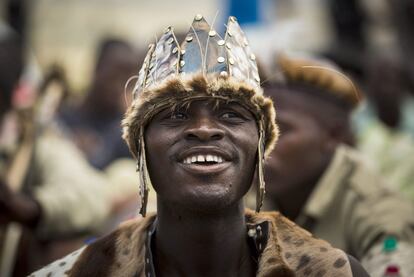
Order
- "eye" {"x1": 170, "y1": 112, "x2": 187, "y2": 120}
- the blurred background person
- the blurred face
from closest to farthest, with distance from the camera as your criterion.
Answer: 1. "eye" {"x1": 170, "y1": 112, "x2": 187, "y2": 120}
2. the blurred background person
3. the blurred face

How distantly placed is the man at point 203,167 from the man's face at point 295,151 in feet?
6.59

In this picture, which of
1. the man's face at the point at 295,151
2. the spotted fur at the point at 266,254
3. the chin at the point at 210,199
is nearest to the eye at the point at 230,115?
the chin at the point at 210,199

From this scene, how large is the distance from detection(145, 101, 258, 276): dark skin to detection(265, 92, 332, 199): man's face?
211 cm

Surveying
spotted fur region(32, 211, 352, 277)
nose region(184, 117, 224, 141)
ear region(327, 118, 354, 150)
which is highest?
nose region(184, 117, 224, 141)

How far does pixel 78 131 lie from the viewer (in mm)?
10938

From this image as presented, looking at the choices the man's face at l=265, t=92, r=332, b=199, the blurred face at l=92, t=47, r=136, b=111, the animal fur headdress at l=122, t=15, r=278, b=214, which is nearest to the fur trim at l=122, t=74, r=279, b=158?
the animal fur headdress at l=122, t=15, r=278, b=214

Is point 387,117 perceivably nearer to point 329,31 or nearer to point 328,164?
point 328,164

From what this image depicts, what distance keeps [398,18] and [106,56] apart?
3791mm

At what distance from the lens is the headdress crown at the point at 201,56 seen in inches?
182

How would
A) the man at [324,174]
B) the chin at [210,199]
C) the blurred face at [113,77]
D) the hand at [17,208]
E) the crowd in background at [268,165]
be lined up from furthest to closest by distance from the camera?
the blurred face at [113,77]
the hand at [17,208]
the crowd in background at [268,165]
the man at [324,174]
the chin at [210,199]

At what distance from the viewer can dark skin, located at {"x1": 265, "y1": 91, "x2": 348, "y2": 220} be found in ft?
22.7

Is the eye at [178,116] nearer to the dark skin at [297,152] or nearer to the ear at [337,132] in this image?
the dark skin at [297,152]

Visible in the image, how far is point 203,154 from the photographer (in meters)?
4.52

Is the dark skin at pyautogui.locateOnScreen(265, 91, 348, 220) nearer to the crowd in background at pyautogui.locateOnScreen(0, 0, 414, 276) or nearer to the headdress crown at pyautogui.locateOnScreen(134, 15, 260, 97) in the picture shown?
the crowd in background at pyautogui.locateOnScreen(0, 0, 414, 276)
